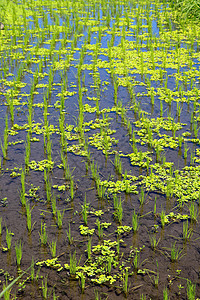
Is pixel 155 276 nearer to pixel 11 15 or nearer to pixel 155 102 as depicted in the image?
pixel 155 102

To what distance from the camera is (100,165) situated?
14.1 feet

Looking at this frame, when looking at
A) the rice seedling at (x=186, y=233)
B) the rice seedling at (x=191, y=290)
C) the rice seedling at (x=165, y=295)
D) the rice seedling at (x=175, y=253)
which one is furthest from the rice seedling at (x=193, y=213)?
the rice seedling at (x=165, y=295)

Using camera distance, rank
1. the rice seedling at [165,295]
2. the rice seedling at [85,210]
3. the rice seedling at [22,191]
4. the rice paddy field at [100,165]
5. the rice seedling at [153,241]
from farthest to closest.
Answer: the rice seedling at [22,191] < the rice seedling at [85,210] < the rice seedling at [153,241] < the rice paddy field at [100,165] < the rice seedling at [165,295]

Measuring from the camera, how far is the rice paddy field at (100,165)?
9.71 ft

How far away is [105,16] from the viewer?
942 centimetres

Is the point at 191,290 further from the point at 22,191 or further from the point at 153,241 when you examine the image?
the point at 22,191

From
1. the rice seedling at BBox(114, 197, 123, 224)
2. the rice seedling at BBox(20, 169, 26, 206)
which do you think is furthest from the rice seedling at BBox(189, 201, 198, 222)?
the rice seedling at BBox(20, 169, 26, 206)

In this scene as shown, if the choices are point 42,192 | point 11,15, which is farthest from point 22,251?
point 11,15

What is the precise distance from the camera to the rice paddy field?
9.71 ft

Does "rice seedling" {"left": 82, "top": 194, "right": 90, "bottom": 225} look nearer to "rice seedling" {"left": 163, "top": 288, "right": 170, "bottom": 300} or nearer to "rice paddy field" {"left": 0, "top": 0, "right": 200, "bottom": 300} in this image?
"rice paddy field" {"left": 0, "top": 0, "right": 200, "bottom": 300}

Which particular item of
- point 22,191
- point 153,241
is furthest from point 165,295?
point 22,191

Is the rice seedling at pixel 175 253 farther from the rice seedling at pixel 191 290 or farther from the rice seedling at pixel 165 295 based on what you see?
the rice seedling at pixel 165 295

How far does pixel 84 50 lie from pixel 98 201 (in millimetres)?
4244

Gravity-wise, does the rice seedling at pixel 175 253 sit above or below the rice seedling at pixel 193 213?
below
